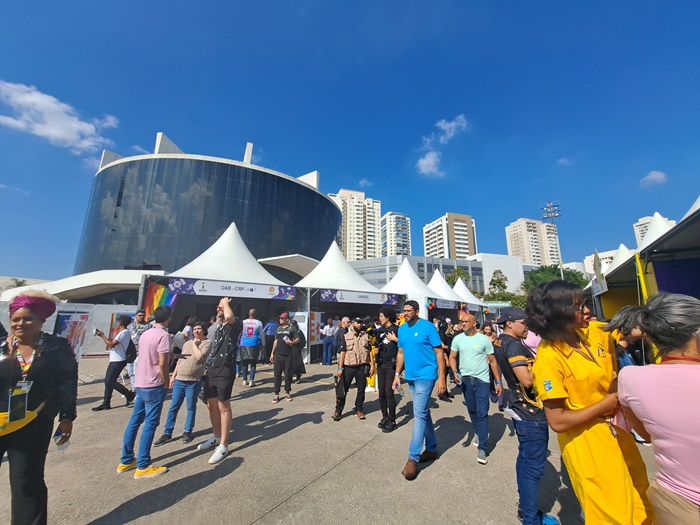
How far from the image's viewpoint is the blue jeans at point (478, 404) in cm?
368

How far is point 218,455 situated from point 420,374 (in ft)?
8.31

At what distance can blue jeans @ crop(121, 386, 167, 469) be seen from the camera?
3211 millimetres

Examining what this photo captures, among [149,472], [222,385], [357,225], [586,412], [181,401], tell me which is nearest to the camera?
[586,412]

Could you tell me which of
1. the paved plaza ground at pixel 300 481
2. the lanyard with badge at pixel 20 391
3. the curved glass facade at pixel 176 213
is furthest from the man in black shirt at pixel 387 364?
the curved glass facade at pixel 176 213

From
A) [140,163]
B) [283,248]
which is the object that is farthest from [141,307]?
[140,163]

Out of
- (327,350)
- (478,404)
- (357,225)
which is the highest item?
(357,225)

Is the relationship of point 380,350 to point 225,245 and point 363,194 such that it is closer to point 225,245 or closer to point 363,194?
point 225,245

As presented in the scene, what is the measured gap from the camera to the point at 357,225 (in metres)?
118

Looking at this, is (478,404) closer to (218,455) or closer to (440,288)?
(218,455)

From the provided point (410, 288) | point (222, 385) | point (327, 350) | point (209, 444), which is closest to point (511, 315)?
point (222, 385)

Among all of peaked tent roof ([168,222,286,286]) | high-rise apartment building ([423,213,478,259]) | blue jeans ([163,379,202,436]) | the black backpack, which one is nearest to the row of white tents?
peaked tent roof ([168,222,286,286])

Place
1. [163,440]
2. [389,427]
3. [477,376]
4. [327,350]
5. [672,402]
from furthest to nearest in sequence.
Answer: [327,350] < [389,427] < [163,440] < [477,376] < [672,402]

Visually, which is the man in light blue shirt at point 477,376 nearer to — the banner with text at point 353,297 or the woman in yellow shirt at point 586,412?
the woman in yellow shirt at point 586,412

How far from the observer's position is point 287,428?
4.61 m
